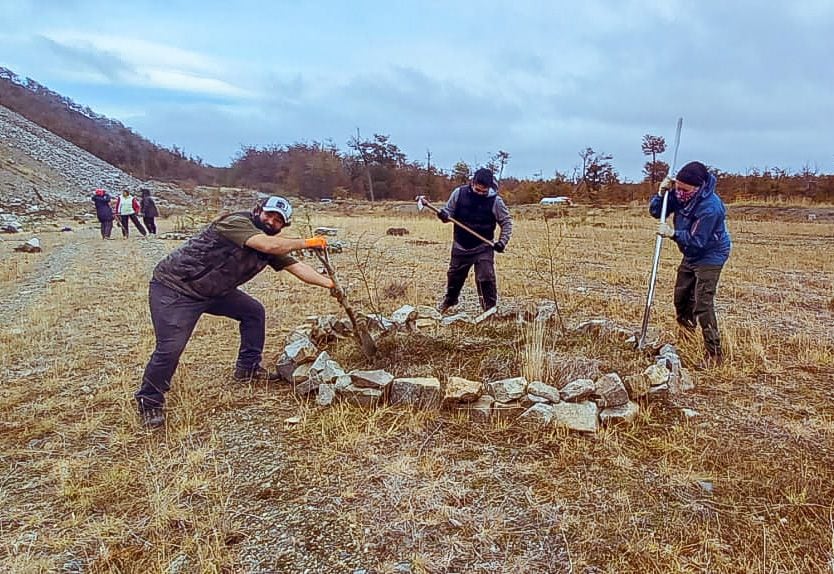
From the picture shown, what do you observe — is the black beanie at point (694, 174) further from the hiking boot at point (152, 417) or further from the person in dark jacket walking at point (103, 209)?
the person in dark jacket walking at point (103, 209)

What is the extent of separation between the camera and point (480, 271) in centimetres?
612

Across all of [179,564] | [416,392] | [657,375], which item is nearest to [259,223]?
[416,392]

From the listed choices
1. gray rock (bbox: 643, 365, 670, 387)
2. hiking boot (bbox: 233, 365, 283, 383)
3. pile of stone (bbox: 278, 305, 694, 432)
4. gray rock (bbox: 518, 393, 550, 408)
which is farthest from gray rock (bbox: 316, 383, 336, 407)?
gray rock (bbox: 643, 365, 670, 387)

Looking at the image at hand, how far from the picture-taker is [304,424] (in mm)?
3871

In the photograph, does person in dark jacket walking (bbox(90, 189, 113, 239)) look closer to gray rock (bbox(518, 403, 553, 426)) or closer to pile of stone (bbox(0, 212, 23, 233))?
pile of stone (bbox(0, 212, 23, 233))

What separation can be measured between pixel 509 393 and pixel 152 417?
2461 millimetres

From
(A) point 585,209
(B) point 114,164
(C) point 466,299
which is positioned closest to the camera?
(C) point 466,299

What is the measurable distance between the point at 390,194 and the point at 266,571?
39022mm

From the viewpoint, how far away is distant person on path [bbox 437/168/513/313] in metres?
6.00

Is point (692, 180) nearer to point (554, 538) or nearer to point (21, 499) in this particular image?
point (554, 538)

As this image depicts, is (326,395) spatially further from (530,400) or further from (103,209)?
(103,209)

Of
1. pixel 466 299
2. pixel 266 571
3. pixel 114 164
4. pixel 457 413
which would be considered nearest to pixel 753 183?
pixel 466 299

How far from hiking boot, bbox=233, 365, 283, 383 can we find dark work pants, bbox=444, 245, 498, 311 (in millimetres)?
2317

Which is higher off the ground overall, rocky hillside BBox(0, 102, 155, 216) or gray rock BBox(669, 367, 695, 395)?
rocky hillside BBox(0, 102, 155, 216)
